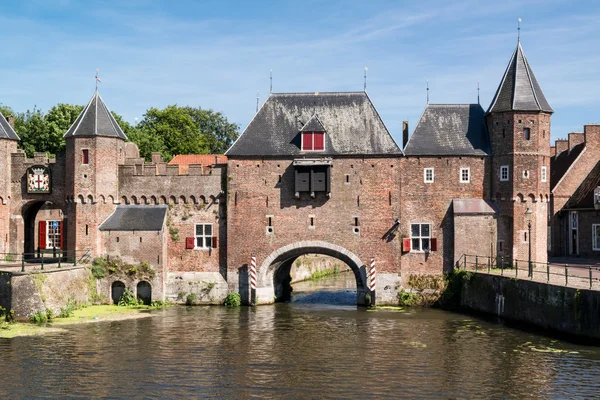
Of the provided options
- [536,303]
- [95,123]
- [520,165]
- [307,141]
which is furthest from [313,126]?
[536,303]

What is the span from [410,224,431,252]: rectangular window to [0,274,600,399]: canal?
190 inches

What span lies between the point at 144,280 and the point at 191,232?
3359mm

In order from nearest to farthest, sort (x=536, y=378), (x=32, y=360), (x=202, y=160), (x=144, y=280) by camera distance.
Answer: (x=536, y=378), (x=32, y=360), (x=144, y=280), (x=202, y=160)

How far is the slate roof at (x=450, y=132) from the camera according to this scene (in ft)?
113

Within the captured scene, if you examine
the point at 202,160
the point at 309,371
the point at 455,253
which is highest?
the point at 202,160

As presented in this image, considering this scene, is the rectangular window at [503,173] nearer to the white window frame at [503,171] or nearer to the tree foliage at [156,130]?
the white window frame at [503,171]

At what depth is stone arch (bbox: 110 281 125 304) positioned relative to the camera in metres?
33.9

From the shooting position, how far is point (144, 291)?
34.1 metres

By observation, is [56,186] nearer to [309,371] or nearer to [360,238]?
[360,238]

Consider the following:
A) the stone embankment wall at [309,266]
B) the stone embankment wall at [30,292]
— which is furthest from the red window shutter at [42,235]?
the stone embankment wall at [309,266]

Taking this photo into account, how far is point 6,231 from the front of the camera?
1405 inches

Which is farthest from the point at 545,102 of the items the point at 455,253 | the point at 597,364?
the point at 597,364

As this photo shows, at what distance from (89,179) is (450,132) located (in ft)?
60.3

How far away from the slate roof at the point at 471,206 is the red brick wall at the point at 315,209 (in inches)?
115
